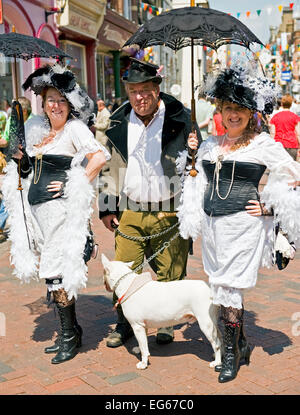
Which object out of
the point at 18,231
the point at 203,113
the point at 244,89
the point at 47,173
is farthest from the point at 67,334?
the point at 203,113

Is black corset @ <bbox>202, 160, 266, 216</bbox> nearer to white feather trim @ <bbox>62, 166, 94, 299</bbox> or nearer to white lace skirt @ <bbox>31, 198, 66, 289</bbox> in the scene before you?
white feather trim @ <bbox>62, 166, 94, 299</bbox>

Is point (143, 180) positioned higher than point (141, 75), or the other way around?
point (141, 75)

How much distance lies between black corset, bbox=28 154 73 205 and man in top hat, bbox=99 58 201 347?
43cm

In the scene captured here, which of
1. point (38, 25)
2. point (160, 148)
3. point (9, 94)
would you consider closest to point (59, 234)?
point (160, 148)

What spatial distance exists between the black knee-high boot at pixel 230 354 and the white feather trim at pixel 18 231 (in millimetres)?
1498

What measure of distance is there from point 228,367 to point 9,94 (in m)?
10.7

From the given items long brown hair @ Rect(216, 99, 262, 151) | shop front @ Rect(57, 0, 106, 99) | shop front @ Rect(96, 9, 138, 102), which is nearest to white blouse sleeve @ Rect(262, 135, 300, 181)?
long brown hair @ Rect(216, 99, 262, 151)

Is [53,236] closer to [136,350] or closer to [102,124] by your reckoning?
[136,350]

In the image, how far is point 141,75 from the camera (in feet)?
11.7

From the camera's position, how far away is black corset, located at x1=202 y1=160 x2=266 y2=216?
10.7 ft

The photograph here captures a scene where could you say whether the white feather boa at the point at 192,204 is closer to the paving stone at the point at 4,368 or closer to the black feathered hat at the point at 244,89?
the black feathered hat at the point at 244,89

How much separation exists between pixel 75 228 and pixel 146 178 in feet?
2.11

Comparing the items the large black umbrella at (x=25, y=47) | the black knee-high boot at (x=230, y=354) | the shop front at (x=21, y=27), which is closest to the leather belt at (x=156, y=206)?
the black knee-high boot at (x=230, y=354)

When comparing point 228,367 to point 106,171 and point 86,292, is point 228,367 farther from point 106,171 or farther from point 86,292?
point 86,292
